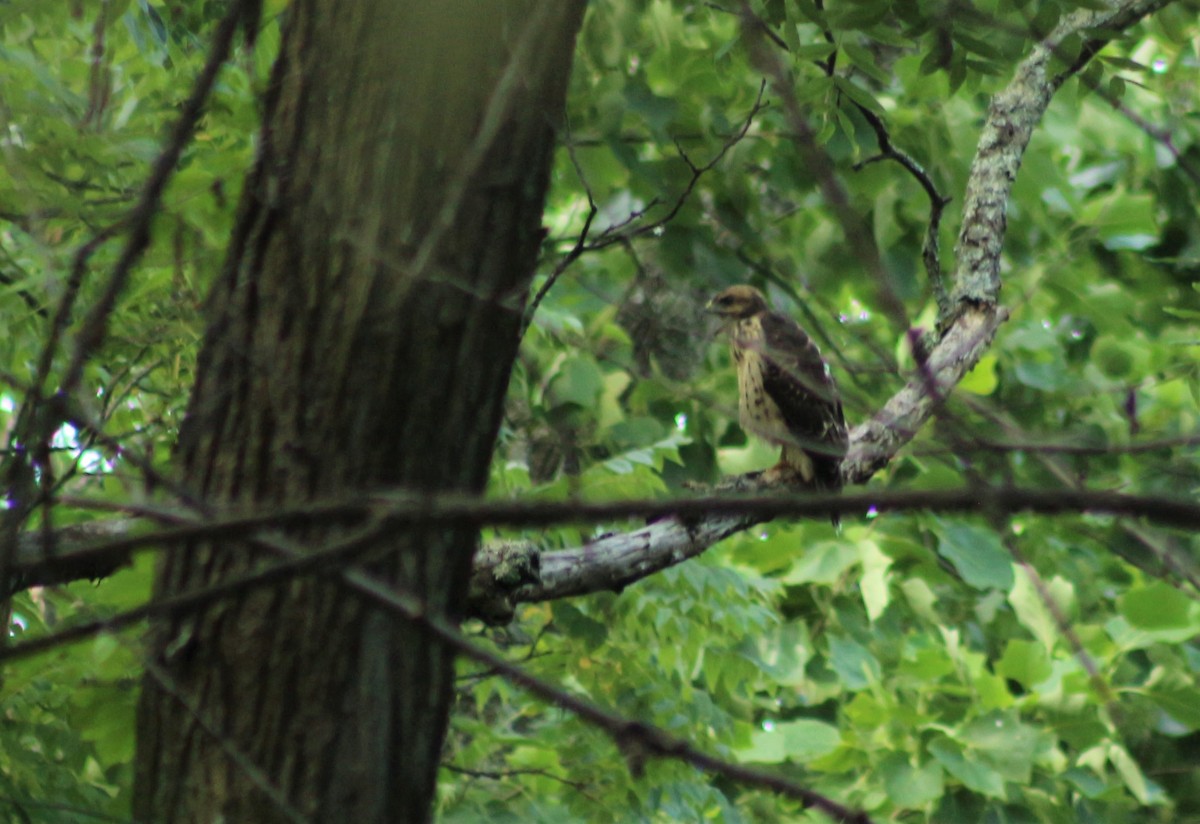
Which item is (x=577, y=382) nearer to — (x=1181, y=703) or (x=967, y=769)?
(x=967, y=769)

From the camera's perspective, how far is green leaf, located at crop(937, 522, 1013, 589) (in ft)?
18.1

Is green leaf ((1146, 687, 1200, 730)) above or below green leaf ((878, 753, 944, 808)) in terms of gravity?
above

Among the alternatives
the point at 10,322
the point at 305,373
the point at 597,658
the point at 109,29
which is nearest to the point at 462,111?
the point at 305,373

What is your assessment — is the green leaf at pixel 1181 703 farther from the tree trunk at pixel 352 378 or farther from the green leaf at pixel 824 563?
the tree trunk at pixel 352 378

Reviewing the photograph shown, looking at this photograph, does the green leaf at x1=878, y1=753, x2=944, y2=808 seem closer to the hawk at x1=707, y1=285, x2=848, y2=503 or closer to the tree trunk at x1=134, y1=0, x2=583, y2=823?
the hawk at x1=707, y1=285, x2=848, y2=503

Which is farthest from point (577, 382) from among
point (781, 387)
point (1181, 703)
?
point (1181, 703)

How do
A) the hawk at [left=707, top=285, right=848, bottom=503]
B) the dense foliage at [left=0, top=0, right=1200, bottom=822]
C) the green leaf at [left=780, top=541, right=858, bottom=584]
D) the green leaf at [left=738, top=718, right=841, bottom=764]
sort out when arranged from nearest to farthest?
1. the dense foliage at [left=0, top=0, right=1200, bottom=822]
2. the hawk at [left=707, top=285, right=848, bottom=503]
3. the green leaf at [left=780, top=541, right=858, bottom=584]
4. the green leaf at [left=738, top=718, right=841, bottom=764]

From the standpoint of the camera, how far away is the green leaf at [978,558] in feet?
18.1

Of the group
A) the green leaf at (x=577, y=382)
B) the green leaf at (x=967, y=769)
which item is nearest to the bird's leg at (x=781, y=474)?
the green leaf at (x=577, y=382)

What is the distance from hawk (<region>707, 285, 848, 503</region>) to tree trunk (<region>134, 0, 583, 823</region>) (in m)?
2.44

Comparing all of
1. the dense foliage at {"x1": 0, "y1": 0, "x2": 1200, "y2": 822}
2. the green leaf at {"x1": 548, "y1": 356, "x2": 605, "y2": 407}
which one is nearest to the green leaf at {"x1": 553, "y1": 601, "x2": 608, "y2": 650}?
the dense foliage at {"x1": 0, "y1": 0, "x2": 1200, "y2": 822}

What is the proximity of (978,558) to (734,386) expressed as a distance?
1.45 m

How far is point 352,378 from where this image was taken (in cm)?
170

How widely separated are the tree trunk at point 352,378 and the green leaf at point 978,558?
13.7 feet
